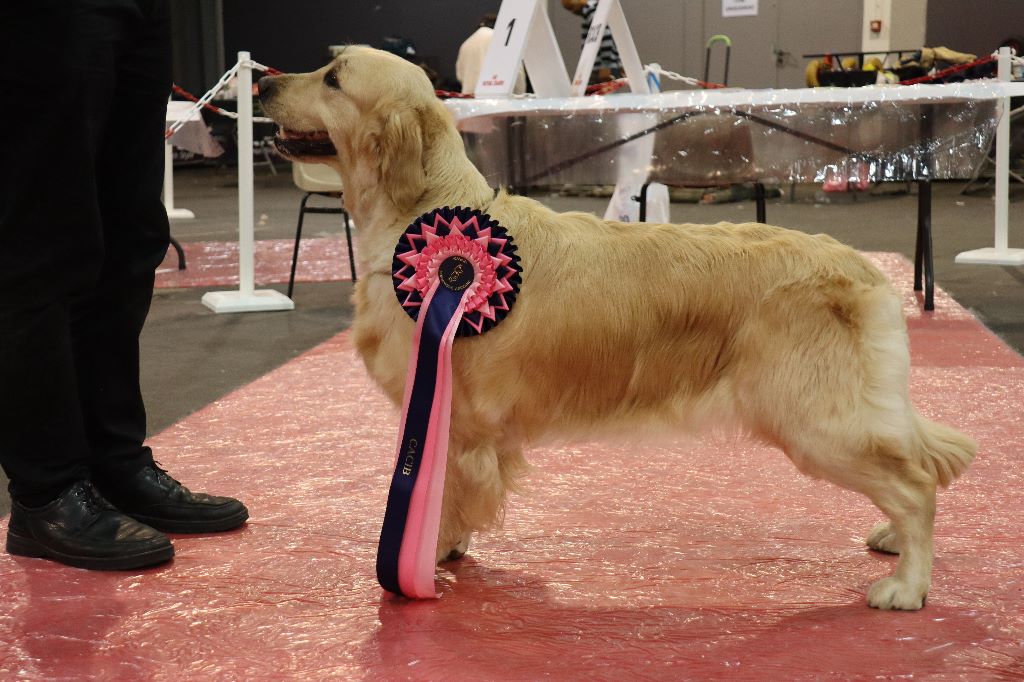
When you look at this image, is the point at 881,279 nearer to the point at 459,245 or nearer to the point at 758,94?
the point at 459,245

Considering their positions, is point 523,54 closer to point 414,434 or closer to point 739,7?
point 414,434

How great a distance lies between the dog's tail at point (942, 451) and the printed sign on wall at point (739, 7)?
14640mm

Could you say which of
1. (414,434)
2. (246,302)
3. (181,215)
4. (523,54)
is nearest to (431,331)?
(414,434)

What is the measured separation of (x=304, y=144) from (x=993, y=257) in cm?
602

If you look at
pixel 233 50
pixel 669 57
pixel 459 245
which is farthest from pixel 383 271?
pixel 233 50

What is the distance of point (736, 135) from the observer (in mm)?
5516

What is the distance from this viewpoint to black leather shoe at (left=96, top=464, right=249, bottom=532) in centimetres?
263

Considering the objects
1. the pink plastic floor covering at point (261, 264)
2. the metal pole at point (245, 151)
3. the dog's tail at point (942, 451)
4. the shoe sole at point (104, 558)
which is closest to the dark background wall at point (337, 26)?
the pink plastic floor covering at point (261, 264)

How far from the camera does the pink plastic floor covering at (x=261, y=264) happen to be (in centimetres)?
714

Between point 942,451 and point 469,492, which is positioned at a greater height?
point 942,451

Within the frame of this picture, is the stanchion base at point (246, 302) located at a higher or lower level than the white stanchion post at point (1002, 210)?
lower

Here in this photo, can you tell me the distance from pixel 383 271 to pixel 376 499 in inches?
30.7

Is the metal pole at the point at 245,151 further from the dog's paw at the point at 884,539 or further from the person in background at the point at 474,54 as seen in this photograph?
the person in background at the point at 474,54

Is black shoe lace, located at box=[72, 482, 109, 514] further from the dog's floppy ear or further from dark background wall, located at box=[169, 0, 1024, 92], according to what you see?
dark background wall, located at box=[169, 0, 1024, 92]
